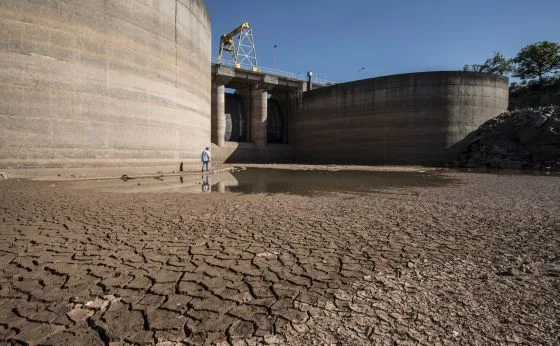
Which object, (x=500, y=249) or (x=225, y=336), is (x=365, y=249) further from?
(x=225, y=336)

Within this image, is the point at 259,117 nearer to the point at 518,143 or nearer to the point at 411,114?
the point at 411,114

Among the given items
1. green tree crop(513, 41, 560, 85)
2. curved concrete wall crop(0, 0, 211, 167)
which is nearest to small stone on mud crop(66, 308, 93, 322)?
curved concrete wall crop(0, 0, 211, 167)

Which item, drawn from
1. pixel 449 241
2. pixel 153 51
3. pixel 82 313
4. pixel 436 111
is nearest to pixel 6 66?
pixel 153 51

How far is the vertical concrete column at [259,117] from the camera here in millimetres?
29531

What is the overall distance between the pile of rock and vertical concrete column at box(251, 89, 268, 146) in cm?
1734

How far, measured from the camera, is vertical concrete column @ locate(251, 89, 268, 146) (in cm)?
2953

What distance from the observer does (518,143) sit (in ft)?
73.8

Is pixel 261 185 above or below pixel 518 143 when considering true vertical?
below

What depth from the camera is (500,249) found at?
3568 mm

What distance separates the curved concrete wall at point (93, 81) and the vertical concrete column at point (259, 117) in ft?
45.6

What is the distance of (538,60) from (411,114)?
93.8ft

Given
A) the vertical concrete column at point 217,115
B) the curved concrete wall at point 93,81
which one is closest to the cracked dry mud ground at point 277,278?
the curved concrete wall at point 93,81

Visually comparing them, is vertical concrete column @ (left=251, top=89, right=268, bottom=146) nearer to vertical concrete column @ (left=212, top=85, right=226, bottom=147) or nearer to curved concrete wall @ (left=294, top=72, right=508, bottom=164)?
vertical concrete column @ (left=212, top=85, right=226, bottom=147)

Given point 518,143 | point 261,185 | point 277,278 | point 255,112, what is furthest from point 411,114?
point 277,278
